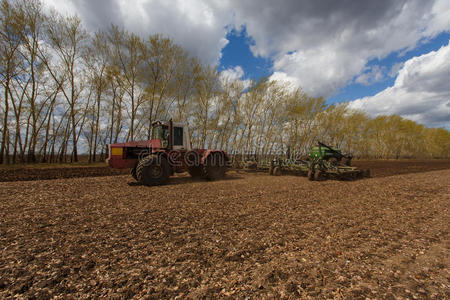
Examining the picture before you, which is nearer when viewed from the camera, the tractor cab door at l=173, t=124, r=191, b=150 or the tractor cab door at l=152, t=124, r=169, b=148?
the tractor cab door at l=152, t=124, r=169, b=148

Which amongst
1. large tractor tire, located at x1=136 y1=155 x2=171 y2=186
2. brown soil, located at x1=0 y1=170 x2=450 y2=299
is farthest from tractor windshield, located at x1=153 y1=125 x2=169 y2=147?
brown soil, located at x1=0 y1=170 x2=450 y2=299

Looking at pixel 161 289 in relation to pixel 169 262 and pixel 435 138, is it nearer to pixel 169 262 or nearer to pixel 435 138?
pixel 169 262

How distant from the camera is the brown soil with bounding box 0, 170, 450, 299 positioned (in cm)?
226

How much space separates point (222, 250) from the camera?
3.13 m

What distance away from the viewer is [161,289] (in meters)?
2.24

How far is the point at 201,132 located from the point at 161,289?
2270 cm

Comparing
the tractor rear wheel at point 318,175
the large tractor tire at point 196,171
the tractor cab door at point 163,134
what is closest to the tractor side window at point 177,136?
the tractor cab door at point 163,134

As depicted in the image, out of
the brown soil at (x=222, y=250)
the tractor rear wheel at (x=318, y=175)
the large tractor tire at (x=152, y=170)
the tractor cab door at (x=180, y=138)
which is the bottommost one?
the brown soil at (x=222, y=250)

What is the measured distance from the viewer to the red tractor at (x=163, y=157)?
846cm

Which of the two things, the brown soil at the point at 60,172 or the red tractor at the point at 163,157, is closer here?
the red tractor at the point at 163,157

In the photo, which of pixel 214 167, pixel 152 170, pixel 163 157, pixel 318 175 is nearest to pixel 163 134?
pixel 163 157

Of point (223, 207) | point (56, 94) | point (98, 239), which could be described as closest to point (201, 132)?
point (56, 94)

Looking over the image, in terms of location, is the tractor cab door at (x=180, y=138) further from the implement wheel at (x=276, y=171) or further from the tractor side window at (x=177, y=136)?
the implement wheel at (x=276, y=171)

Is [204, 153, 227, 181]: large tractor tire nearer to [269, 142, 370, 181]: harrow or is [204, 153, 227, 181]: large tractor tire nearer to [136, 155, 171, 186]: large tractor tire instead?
[136, 155, 171, 186]: large tractor tire
